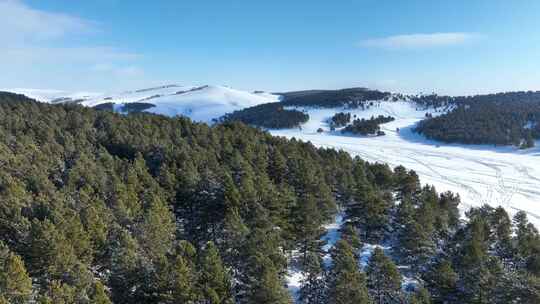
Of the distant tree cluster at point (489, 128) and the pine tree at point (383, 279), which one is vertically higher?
the distant tree cluster at point (489, 128)

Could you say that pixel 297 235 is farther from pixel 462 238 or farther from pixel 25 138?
pixel 25 138

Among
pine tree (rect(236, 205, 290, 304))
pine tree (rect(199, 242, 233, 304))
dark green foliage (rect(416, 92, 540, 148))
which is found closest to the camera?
pine tree (rect(199, 242, 233, 304))

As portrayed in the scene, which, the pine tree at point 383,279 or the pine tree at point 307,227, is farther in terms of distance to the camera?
the pine tree at point 307,227

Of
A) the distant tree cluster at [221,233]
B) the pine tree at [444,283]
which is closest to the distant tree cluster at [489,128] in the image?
the distant tree cluster at [221,233]

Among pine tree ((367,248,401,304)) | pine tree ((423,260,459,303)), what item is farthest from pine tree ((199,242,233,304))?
pine tree ((423,260,459,303))

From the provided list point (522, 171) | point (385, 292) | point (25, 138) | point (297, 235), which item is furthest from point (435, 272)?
point (522, 171)

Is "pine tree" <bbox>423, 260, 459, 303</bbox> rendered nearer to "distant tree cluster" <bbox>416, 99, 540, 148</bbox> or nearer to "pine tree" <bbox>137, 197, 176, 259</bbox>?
"pine tree" <bbox>137, 197, 176, 259</bbox>

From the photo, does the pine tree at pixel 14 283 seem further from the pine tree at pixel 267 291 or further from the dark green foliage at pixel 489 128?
the dark green foliage at pixel 489 128
